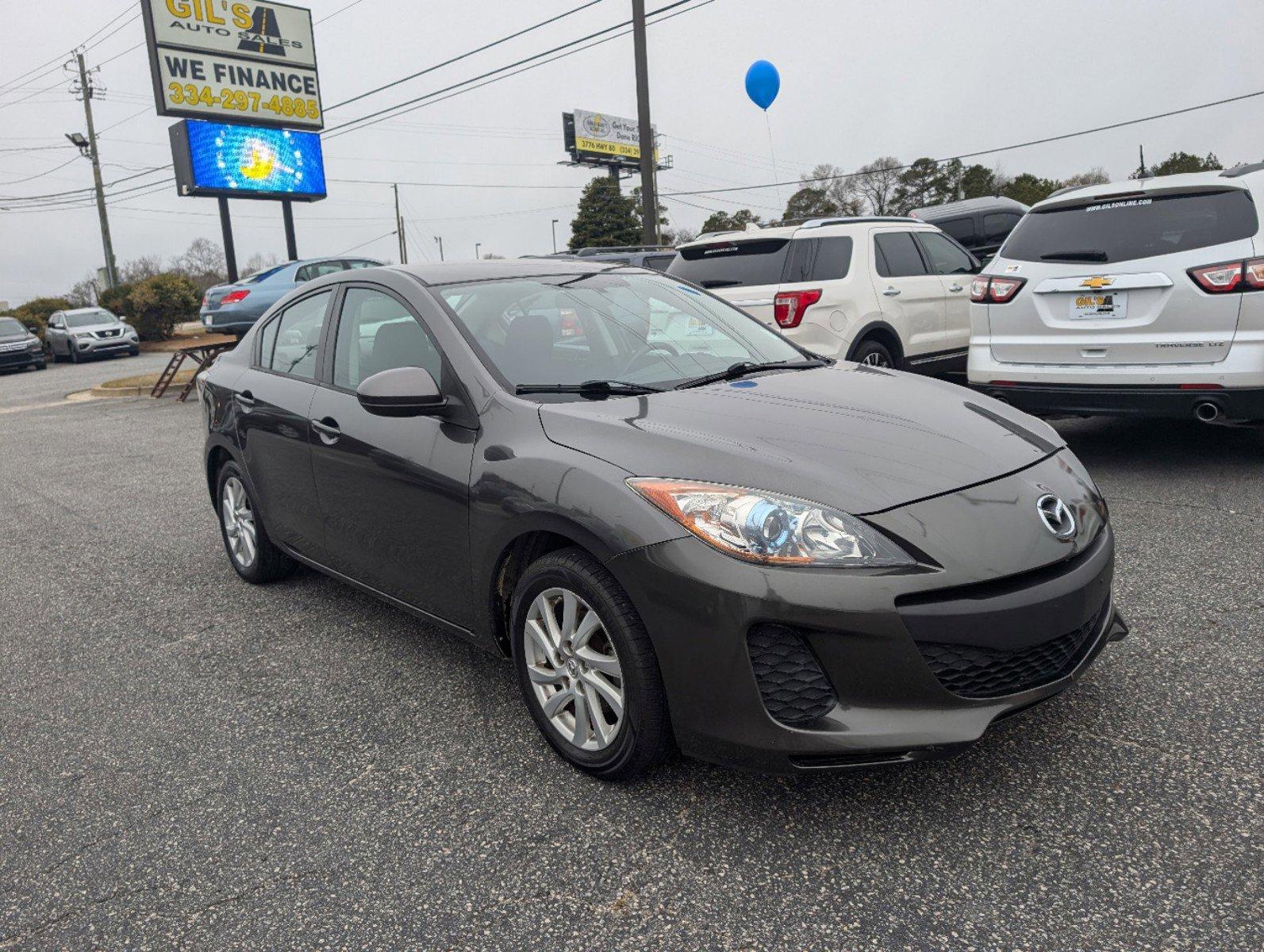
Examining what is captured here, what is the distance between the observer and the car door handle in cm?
394

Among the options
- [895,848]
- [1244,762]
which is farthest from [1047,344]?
[895,848]

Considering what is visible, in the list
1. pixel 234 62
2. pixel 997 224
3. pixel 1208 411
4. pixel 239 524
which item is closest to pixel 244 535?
pixel 239 524

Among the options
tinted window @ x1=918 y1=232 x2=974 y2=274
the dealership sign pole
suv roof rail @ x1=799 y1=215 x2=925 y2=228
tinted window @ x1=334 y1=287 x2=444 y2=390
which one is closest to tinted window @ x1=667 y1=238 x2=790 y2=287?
suv roof rail @ x1=799 y1=215 x2=925 y2=228

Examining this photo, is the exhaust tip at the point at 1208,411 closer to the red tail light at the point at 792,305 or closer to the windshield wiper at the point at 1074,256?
the windshield wiper at the point at 1074,256

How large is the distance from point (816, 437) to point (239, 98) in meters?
27.1

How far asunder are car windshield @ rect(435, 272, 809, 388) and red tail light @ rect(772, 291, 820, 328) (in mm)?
3684

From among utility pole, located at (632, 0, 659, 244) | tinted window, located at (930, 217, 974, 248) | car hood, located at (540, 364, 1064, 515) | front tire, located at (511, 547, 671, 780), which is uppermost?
utility pole, located at (632, 0, 659, 244)

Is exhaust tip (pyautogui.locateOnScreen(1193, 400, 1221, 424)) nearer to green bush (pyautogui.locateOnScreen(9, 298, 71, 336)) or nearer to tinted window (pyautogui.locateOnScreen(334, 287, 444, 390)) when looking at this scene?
tinted window (pyautogui.locateOnScreen(334, 287, 444, 390))

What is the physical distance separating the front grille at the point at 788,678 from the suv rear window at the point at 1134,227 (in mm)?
4509

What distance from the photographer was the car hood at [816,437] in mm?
2625

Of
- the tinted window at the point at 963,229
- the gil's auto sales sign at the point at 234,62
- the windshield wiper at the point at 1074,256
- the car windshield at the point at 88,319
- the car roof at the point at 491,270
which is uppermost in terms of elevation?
the gil's auto sales sign at the point at 234,62

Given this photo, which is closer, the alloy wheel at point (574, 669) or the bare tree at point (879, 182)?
the alloy wheel at point (574, 669)

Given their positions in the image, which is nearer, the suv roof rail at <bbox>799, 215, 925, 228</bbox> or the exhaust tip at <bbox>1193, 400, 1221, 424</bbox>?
the exhaust tip at <bbox>1193, 400, 1221, 424</bbox>

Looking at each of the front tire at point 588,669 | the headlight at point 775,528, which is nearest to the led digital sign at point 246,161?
the front tire at point 588,669
